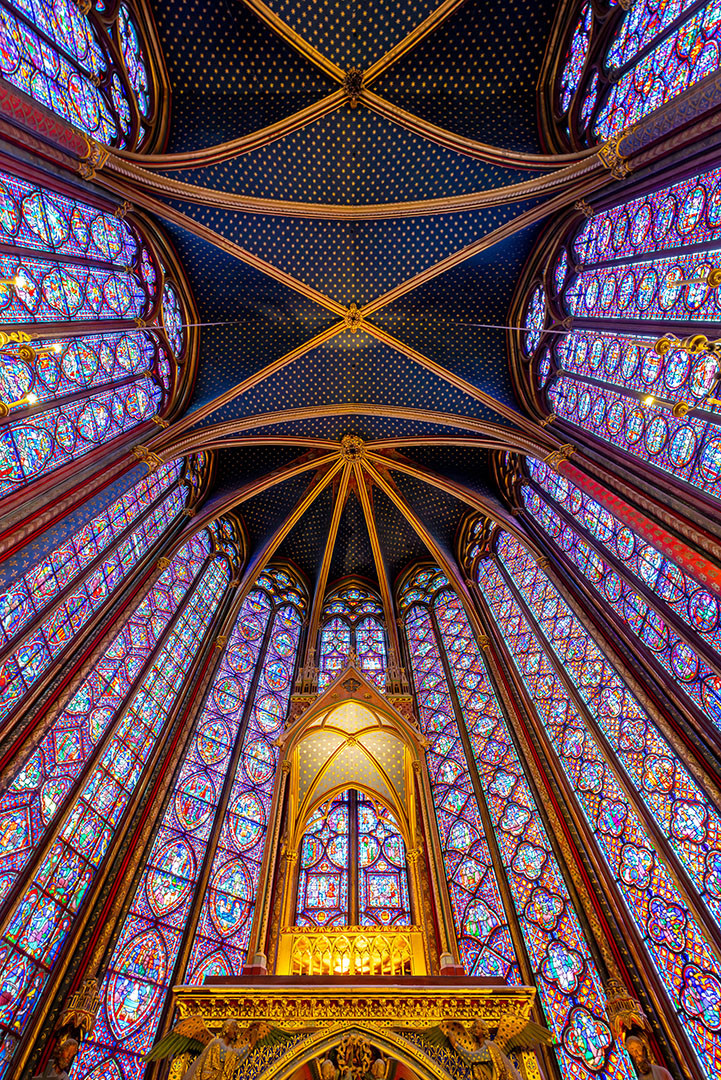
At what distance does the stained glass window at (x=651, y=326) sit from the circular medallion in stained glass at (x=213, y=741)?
8.01 meters

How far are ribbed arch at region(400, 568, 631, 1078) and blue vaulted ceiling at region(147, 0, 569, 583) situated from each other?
3.73 meters

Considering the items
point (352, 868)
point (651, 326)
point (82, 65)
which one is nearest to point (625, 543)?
point (651, 326)

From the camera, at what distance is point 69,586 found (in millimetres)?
7871

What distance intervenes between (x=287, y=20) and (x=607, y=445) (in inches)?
330

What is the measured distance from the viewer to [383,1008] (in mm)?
5559

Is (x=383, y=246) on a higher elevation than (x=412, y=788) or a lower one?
higher

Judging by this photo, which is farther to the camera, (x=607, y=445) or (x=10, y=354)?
(x=607, y=445)

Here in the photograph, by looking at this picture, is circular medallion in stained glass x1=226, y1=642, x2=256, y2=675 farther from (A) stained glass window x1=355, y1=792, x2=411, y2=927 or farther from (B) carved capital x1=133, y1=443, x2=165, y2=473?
(B) carved capital x1=133, y1=443, x2=165, y2=473

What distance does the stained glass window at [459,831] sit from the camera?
25.5ft

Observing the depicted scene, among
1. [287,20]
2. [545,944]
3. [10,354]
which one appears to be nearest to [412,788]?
[545,944]

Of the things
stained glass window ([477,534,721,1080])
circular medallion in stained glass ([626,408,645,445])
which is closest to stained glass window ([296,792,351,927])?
stained glass window ([477,534,721,1080])

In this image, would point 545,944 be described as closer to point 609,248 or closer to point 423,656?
point 423,656

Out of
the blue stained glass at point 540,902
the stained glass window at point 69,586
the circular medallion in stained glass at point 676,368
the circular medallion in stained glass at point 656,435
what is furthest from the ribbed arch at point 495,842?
the stained glass window at point 69,586

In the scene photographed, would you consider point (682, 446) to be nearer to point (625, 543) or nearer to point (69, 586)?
point (625, 543)
